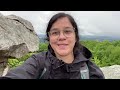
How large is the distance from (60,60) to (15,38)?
435cm

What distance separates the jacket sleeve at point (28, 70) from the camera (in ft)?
3.93

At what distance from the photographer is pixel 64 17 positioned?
154cm

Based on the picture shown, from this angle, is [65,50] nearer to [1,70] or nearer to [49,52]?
[49,52]

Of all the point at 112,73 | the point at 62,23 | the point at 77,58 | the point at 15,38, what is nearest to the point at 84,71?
the point at 77,58

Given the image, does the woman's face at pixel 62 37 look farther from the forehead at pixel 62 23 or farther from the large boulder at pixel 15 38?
the large boulder at pixel 15 38

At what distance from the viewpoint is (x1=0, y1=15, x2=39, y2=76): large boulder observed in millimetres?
5391

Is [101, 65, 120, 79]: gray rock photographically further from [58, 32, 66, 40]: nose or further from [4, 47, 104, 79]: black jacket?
[58, 32, 66, 40]: nose

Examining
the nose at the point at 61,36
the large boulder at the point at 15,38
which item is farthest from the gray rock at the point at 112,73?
the nose at the point at 61,36

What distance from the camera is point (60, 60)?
1.43 meters

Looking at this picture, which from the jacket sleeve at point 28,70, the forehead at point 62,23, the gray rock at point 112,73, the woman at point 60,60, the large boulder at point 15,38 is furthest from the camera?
the large boulder at point 15,38
